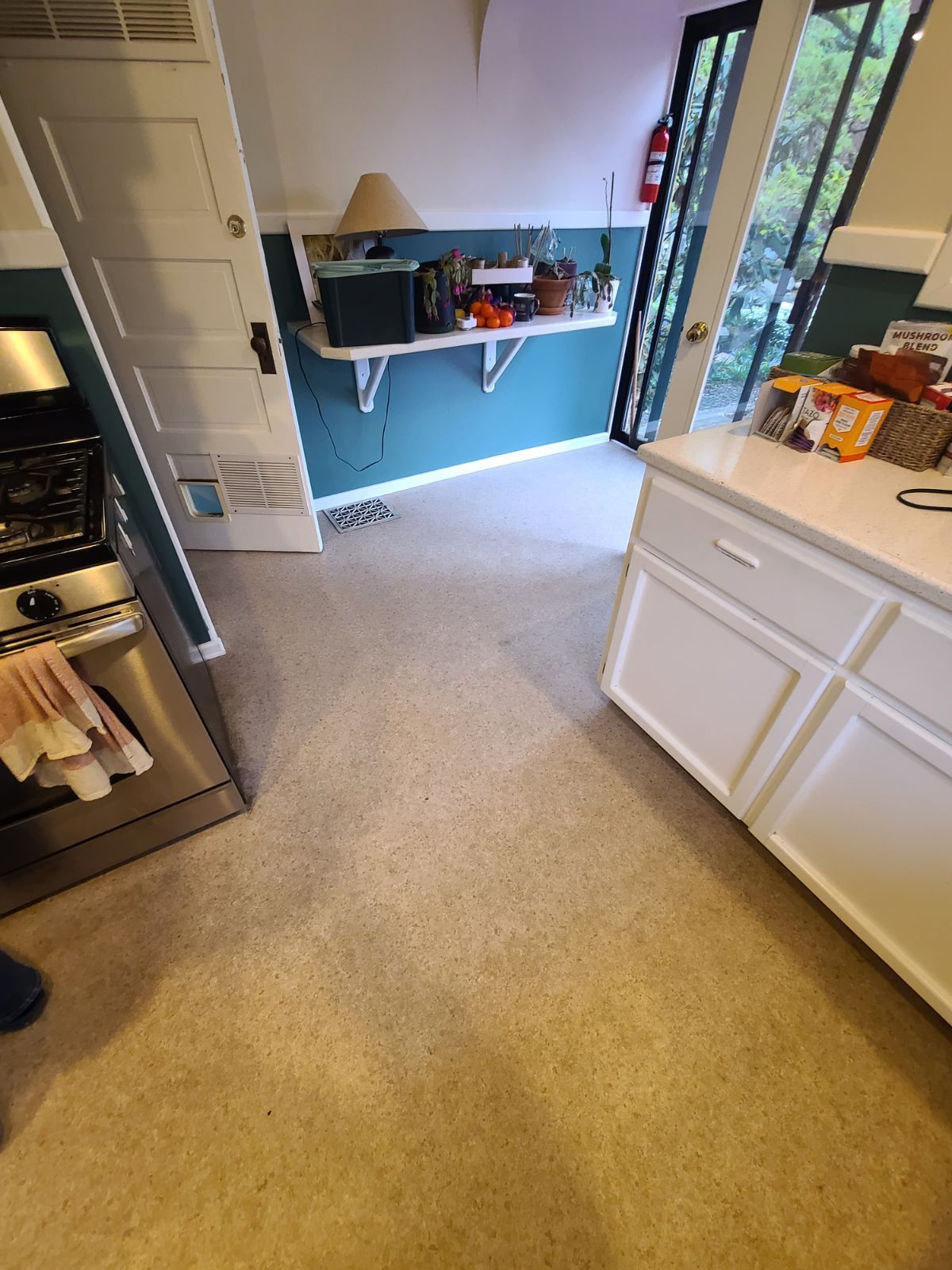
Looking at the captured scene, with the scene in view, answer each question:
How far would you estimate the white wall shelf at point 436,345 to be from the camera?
211 centimetres

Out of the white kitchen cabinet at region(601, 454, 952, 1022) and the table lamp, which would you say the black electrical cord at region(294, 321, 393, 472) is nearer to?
the table lamp

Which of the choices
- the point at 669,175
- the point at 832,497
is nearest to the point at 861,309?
the point at 832,497

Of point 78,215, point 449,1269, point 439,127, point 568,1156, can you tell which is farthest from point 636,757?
point 439,127

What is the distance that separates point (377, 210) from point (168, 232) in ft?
2.26

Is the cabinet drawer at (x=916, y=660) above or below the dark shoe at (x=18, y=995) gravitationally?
above

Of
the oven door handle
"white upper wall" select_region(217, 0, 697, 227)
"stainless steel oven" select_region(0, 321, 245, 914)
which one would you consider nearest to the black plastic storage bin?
"white upper wall" select_region(217, 0, 697, 227)

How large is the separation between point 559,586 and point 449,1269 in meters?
1.99

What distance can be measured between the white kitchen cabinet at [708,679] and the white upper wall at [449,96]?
1.96 metres

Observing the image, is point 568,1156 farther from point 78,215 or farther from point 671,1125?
point 78,215

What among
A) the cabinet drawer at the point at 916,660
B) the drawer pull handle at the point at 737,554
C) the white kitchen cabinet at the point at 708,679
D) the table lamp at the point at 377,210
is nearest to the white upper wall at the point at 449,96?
the table lamp at the point at 377,210

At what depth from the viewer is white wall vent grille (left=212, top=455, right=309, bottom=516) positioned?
2.24 meters

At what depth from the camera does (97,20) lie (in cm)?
141

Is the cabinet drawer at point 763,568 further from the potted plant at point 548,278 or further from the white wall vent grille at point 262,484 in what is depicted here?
the potted plant at point 548,278

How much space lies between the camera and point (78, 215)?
1.67 m
